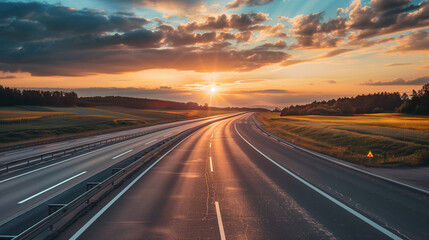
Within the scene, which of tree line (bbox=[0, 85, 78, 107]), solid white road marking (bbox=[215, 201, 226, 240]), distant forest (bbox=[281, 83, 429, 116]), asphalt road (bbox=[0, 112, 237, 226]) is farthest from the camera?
tree line (bbox=[0, 85, 78, 107])

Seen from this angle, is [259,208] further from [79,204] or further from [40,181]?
[40,181]

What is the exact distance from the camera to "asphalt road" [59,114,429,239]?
22.8 feet

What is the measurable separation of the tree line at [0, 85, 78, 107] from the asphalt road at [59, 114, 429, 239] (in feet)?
441

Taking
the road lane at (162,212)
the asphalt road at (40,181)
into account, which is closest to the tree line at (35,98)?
the asphalt road at (40,181)

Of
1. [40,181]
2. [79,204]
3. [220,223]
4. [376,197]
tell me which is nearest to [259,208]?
[220,223]

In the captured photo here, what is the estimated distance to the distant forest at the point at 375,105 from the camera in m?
87.2

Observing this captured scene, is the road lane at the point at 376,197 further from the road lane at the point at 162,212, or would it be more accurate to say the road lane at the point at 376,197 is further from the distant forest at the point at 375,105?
the distant forest at the point at 375,105

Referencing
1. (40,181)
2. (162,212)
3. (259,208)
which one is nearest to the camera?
(162,212)

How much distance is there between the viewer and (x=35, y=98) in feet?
405

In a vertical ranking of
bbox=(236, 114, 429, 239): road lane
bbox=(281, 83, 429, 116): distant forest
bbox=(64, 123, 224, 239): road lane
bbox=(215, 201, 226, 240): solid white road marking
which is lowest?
bbox=(64, 123, 224, 239): road lane

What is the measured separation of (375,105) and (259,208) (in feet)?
482

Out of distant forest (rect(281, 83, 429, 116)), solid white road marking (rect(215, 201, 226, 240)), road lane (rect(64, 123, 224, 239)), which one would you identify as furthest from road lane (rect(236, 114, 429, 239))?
distant forest (rect(281, 83, 429, 116))

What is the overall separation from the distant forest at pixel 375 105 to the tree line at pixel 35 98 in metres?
116

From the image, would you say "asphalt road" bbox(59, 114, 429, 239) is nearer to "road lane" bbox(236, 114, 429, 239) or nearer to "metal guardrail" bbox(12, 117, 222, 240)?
"road lane" bbox(236, 114, 429, 239)
